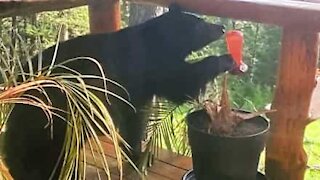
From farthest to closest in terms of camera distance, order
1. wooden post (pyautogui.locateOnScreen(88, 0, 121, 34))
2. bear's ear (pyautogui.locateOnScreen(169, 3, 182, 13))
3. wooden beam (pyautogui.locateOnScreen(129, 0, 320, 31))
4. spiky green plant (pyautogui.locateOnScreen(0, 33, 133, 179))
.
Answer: wooden post (pyautogui.locateOnScreen(88, 0, 121, 34)) < bear's ear (pyautogui.locateOnScreen(169, 3, 182, 13)) < wooden beam (pyautogui.locateOnScreen(129, 0, 320, 31)) < spiky green plant (pyautogui.locateOnScreen(0, 33, 133, 179))

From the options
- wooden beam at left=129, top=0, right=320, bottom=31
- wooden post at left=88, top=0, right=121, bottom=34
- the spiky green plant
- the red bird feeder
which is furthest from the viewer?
wooden post at left=88, top=0, right=121, bottom=34

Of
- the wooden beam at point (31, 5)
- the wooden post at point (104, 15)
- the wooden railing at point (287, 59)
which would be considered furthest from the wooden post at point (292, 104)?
the wooden beam at point (31, 5)

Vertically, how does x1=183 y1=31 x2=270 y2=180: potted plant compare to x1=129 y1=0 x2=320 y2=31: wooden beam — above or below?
below

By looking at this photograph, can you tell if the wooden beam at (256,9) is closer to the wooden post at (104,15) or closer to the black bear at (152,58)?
the black bear at (152,58)

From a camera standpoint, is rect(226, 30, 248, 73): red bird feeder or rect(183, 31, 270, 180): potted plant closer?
rect(183, 31, 270, 180): potted plant

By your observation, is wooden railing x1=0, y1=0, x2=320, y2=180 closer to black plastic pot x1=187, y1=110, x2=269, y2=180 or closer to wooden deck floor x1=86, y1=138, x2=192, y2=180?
black plastic pot x1=187, y1=110, x2=269, y2=180

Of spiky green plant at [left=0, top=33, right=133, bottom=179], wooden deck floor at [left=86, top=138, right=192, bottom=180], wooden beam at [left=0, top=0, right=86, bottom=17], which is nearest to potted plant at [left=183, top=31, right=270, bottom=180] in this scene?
wooden deck floor at [left=86, top=138, right=192, bottom=180]

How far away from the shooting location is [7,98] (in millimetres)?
927

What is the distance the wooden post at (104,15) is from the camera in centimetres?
175

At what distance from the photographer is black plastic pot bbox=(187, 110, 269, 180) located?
1433 mm

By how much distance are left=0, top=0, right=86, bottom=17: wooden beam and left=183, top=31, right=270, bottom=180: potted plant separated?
55 cm

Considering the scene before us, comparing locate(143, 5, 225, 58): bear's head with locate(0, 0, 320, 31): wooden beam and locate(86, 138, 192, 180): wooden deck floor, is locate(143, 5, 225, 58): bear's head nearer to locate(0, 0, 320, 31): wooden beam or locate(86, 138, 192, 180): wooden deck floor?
locate(0, 0, 320, 31): wooden beam

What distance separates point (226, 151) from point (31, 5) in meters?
0.75

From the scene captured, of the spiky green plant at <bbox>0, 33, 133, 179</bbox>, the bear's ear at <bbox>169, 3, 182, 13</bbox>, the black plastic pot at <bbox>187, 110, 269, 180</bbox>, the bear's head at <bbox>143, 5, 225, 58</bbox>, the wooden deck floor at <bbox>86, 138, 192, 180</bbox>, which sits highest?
the bear's ear at <bbox>169, 3, 182, 13</bbox>
